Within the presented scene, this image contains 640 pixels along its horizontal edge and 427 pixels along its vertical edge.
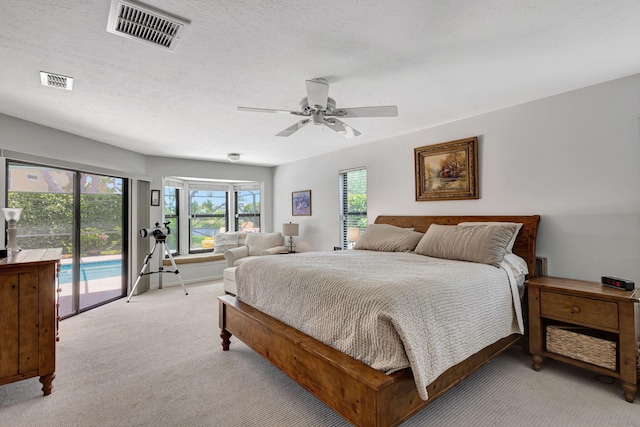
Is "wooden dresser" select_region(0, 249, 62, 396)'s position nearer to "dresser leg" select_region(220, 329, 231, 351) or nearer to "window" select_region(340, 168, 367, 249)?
"dresser leg" select_region(220, 329, 231, 351)

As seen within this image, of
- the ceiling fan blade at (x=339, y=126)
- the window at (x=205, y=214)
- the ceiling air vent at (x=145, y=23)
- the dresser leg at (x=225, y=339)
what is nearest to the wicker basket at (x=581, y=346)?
the ceiling fan blade at (x=339, y=126)

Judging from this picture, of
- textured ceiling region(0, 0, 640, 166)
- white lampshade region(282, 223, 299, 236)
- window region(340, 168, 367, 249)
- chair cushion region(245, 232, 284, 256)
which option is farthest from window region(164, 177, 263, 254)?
textured ceiling region(0, 0, 640, 166)

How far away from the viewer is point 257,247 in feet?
18.0

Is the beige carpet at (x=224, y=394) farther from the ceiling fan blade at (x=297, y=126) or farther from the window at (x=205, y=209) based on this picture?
the window at (x=205, y=209)

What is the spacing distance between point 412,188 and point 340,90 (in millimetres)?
1867

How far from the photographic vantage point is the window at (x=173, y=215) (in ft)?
19.3

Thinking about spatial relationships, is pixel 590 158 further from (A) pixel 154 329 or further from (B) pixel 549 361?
(A) pixel 154 329

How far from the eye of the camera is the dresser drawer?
2.07m

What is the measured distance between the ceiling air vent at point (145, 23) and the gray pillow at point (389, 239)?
2.75 metres

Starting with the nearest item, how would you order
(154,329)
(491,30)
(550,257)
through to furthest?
(491,30) → (550,257) → (154,329)

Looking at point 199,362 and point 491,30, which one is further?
point 199,362

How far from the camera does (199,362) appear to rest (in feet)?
8.47

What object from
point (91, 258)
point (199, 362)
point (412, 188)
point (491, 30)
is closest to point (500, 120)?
point (412, 188)

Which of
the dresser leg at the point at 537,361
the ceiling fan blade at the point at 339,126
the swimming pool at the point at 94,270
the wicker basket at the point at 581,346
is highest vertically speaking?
the ceiling fan blade at the point at 339,126
